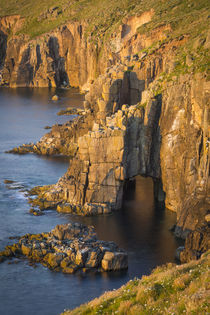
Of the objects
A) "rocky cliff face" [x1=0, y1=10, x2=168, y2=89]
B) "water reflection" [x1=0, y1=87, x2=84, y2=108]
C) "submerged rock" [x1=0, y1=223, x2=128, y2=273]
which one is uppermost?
"rocky cliff face" [x1=0, y1=10, x2=168, y2=89]

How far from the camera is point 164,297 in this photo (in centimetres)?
2762

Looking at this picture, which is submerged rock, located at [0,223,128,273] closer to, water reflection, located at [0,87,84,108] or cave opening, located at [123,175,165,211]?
cave opening, located at [123,175,165,211]

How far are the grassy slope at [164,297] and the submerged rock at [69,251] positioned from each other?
17.7 metres

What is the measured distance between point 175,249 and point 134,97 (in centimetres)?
Result: 3979

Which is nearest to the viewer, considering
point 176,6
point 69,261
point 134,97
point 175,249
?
point 69,261

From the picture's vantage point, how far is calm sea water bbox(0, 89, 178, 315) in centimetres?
4544

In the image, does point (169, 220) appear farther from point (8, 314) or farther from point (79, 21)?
point (79, 21)

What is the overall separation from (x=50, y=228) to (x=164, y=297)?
33.0 metres

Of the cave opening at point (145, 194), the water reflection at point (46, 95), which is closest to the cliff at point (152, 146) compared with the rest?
the cave opening at point (145, 194)

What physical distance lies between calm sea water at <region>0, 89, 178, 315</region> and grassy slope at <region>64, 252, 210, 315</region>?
1383cm

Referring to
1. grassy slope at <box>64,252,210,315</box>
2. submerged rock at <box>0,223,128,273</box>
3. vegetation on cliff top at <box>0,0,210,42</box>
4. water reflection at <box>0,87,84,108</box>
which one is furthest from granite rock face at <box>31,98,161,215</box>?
water reflection at <box>0,87,84,108</box>

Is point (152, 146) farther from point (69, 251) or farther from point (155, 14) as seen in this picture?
point (155, 14)

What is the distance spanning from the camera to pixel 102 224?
61.1 metres

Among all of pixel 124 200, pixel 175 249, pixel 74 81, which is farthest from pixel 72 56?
pixel 175 249
